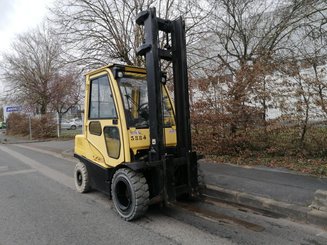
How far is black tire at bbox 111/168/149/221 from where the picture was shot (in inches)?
191

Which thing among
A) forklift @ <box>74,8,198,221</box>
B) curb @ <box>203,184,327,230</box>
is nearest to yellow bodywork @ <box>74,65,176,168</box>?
forklift @ <box>74,8,198,221</box>

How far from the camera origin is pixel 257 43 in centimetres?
1217

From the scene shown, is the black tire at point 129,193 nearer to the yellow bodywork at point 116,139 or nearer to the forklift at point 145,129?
the forklift at point 145,129

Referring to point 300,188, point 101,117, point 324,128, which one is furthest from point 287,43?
point 101,117

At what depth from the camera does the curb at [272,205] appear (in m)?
4.68

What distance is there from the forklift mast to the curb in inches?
36.3

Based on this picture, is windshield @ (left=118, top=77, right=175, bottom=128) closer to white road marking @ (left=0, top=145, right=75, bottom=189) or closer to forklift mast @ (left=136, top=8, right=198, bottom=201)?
forklift mast @ (left=136, top=8, right=198, bottom=201)

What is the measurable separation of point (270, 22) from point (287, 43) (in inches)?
39.4

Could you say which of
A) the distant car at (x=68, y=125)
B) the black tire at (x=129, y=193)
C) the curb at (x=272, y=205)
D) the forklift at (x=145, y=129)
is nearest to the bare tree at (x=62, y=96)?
the distant car at (x=68, y=125)

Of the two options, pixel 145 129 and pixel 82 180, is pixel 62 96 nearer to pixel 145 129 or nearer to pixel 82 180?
pixel 82 180

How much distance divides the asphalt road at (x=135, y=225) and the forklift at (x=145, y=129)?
313mm

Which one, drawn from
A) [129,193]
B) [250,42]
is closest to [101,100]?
[129,193]

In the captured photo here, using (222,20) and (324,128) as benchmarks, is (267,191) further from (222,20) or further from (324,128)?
(222,20)

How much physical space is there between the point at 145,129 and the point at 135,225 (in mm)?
→ 1528
